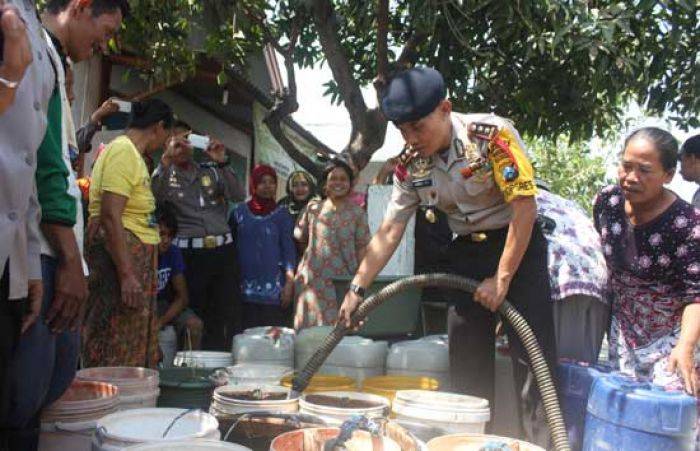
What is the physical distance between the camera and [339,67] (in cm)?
539

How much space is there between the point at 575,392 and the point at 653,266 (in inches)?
27.1

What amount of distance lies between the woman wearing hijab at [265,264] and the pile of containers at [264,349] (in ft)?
4.17

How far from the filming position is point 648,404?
8.31 ft

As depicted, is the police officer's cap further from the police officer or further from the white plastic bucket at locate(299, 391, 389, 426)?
the police officer

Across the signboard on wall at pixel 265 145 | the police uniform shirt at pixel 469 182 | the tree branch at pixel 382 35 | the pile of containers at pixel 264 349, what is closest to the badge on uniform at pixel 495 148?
the police uniform shirt at pixel 469 182

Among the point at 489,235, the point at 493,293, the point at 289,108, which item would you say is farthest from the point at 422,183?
the point at 289,108

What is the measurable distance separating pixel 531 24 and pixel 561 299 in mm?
1935

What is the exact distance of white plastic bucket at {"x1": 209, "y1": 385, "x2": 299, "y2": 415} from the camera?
234 centimetres

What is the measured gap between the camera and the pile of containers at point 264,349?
3.86 metres

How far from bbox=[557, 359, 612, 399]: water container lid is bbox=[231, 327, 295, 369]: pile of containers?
160 centimetres

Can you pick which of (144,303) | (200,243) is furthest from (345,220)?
(144,303)

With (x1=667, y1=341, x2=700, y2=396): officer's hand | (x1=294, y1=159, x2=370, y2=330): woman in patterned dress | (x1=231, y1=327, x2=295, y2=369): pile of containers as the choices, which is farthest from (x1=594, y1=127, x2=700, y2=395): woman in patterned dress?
(x1=294, y1=159, x2=370, y2=330): woman in patterned dress

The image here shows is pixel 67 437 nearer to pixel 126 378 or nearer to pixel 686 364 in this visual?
pixel 126 378

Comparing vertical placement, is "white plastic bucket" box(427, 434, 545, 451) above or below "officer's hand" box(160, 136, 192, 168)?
below
